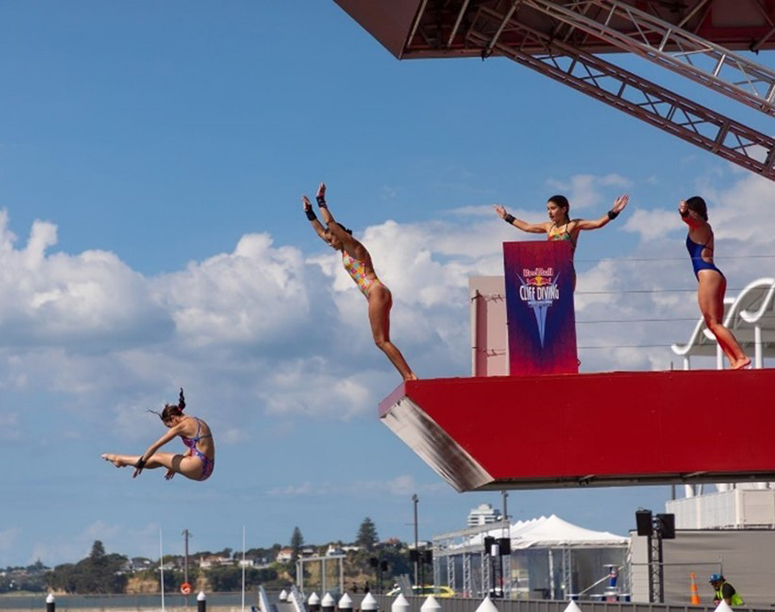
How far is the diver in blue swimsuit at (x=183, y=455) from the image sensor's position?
22047 mm

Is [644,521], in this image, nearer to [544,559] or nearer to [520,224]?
[520,224]

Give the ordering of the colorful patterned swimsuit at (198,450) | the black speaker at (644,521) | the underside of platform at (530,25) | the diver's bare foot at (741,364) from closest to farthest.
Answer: the diver's bare foot at (741,364)
the colorful patterned swimsuit at (198,450)
the underside of platform at (530,25)
the black speaker at (644,521)

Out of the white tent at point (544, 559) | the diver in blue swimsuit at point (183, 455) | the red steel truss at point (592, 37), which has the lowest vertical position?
the white tent at point (544, 559)

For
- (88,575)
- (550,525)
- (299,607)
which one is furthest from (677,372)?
(88,575)

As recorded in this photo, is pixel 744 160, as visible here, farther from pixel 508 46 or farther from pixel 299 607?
pixel 299 607

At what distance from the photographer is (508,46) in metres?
27.7

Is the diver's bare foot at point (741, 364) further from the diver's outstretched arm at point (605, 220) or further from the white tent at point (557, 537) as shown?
the white tent at point (557, 537)

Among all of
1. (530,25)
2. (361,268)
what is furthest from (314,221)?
(530,25)

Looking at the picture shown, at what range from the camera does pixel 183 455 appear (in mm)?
22125

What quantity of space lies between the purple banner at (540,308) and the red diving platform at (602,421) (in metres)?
0.35

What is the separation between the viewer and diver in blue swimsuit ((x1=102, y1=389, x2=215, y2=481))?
22.0 meters

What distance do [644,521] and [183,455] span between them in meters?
11.3

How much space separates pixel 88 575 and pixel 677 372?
110122mm

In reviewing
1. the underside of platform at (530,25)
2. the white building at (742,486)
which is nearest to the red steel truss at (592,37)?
the underside of platform at (530,25)
